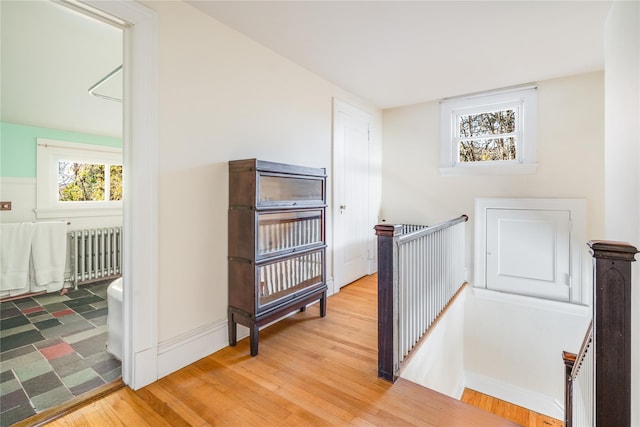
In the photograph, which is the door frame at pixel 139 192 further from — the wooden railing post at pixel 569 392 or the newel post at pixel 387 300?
the wooden railing post at pixel 569 392

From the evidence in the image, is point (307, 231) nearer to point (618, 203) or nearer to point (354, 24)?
point (354, 24)

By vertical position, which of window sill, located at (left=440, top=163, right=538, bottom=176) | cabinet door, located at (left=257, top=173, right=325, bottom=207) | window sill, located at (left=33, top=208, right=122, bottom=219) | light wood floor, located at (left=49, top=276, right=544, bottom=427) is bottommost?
light wood floor, located at (left=49, top=276, right=544, bottom=427)

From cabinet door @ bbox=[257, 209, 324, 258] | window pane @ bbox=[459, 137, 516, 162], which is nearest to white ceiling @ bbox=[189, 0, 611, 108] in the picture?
window pane @ bbox=[459, 137, 516, 162]

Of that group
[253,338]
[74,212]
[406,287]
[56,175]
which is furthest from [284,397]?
[56,175]

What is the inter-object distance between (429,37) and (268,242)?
6.74 feet

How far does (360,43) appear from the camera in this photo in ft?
8.00

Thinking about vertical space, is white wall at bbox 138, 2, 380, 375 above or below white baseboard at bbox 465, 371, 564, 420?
above

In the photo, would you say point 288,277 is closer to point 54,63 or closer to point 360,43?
point 360,43

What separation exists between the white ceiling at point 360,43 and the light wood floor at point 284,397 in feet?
7.71

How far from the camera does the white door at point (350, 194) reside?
11.3 ft

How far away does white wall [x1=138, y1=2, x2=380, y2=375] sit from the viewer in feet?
6.11

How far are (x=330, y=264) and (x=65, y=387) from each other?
2.33m

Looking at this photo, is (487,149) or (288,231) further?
(487,149)

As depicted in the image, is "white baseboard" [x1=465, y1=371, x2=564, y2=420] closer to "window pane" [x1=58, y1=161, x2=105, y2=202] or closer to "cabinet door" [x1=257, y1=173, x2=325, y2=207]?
"cabinet door" [x1=257, y1=173, x2=325, y2=207]
